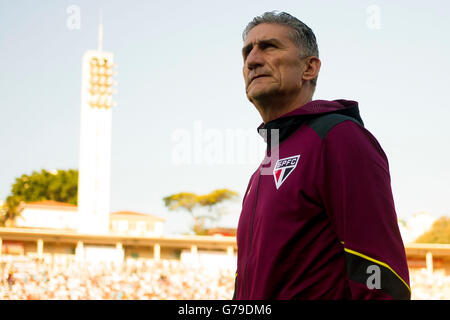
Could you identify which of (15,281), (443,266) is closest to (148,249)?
(15,281)

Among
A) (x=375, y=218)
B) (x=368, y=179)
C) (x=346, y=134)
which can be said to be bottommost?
(x=375, y=218)

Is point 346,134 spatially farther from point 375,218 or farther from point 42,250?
point 42,250

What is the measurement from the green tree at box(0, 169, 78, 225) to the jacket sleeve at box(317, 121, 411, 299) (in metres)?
65.0

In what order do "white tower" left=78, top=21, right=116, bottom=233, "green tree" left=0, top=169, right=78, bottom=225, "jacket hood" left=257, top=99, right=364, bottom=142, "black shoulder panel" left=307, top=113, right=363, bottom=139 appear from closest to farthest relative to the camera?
"black shoulder panel" left=307, top=113, right=363, bottom=139, "jacket hood" left=257, top=99, right=364, bottom=142, "white tower" left=78, top=21, right=116, bottom=233, "green tree" left=0, top=169, right=78, bottom=225

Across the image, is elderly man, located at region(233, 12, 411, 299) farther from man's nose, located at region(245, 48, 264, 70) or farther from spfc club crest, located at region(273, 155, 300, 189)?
man's nose, located at region(245, 48, 264, 70)

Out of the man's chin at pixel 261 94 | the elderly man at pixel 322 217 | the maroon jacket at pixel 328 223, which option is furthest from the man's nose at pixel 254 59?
the maroon jacket at pixel 328 223

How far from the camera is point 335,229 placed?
1628mm

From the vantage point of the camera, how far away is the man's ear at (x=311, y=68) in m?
2.14

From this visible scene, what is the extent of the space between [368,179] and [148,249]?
30.3 m

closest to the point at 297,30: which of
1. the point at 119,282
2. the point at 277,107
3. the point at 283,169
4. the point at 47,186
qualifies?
the point at 277,107

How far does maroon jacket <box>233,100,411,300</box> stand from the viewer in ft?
4.99

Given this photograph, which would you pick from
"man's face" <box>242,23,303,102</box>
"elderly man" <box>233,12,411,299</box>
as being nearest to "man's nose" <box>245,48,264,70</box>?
"man's face" <box>242,23,303,102</box>

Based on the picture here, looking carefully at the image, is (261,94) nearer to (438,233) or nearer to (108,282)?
(108,282)
